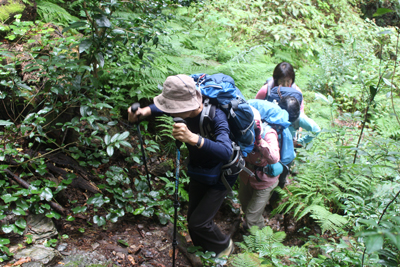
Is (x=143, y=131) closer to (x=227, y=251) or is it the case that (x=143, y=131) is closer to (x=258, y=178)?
(x=258, y=178)

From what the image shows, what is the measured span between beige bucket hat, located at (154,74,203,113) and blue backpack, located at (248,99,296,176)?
4.27 ft

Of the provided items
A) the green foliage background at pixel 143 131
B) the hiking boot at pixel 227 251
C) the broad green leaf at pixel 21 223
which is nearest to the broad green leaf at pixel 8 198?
the green foliage background at pixel 143 131

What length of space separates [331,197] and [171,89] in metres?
3.07

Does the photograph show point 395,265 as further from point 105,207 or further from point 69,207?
point 69,207

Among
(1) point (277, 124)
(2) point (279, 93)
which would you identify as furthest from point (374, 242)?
(2) point (279, 93)

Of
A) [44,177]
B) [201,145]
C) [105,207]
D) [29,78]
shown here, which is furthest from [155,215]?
[29,78]

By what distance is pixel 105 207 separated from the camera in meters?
3.56

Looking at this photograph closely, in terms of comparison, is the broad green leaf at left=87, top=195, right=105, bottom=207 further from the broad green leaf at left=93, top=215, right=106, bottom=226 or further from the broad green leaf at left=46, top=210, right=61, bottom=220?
the broad green leaf at left=46, top=210, right=61, bottom=220

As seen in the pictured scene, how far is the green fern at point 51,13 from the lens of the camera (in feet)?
15.4

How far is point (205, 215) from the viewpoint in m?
3.25

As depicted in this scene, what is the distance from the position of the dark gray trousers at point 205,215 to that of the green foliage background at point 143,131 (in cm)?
43

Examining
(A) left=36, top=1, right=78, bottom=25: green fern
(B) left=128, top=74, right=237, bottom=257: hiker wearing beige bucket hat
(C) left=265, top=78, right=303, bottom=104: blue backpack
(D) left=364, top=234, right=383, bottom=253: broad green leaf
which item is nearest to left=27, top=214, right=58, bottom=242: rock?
(B) left=128, top=74, right=237, bottom=257: hiker wearing beige bucket hat

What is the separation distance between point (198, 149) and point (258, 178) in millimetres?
1303

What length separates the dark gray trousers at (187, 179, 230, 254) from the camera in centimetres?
325
